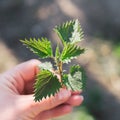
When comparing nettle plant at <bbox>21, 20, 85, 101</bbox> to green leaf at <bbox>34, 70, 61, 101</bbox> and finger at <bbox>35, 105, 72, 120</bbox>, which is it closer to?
green leaf at <bbox>34, 70, 61, 101</bbox>

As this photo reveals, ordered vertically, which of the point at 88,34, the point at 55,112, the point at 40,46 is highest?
the point at 40,46


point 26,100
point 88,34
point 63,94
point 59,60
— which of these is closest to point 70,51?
point 59,60

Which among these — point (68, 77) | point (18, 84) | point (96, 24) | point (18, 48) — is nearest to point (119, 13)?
point (96, 24)

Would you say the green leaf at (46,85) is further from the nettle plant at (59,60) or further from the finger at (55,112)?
the finger at (55,112)

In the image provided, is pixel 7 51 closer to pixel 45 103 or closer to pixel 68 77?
pixel 45 103

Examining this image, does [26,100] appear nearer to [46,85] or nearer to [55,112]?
[55,112]

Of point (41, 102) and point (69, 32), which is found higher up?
point (69, 32)

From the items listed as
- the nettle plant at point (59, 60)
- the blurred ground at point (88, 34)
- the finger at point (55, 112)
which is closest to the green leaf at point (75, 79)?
the nettle plant at point (59, 60)
